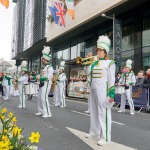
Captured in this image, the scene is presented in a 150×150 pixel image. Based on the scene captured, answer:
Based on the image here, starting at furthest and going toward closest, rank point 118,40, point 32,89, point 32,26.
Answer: point 32,26 → point 118,40 → point 32,89

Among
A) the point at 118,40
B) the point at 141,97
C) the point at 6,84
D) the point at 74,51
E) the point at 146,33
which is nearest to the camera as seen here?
the point at 141,97

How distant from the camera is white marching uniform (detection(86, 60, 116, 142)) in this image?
18.0 feet

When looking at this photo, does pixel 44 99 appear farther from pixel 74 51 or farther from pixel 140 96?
pixel 74 51

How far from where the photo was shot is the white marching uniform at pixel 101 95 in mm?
5480

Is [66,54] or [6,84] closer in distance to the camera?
[6,84]

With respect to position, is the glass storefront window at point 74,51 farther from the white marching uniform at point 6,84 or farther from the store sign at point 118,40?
the white marching uniform at point 6,84

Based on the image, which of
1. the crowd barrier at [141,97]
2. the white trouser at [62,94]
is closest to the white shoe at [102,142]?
the crowd barrier at [141,97]

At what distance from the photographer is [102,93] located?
5594mm

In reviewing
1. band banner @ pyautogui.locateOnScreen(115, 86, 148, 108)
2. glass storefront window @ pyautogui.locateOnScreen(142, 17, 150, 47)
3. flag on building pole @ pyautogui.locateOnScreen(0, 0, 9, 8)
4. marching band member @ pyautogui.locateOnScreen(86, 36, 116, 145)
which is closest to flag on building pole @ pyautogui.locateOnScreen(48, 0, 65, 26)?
glass storefront window @ pyautogui.locateOnScreen(142, 17, 150, 47)

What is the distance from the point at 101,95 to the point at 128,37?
19.7 m

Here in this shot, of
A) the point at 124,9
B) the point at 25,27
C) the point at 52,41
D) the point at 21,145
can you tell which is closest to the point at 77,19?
the point at 124,9

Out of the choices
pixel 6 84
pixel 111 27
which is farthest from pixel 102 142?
pixel 111 27

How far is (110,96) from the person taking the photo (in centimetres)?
538

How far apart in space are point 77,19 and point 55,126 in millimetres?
22333
